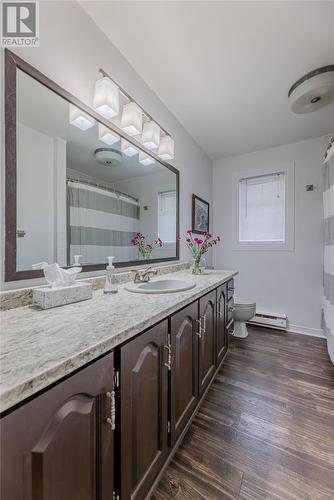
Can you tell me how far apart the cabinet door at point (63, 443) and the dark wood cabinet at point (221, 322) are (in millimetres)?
1167

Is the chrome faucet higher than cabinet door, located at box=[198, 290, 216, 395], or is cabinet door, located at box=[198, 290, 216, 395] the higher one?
the chrome faucet

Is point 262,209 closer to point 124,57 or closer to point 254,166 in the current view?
point 254,166

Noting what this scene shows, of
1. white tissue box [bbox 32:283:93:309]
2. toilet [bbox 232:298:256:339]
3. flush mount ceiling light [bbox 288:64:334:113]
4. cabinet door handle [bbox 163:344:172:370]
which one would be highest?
flush mount ceiling light [bbox 288:64:334:113]

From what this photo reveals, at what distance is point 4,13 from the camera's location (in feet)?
2.78

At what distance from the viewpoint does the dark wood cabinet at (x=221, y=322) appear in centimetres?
165

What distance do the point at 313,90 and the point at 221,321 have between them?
6.12ft

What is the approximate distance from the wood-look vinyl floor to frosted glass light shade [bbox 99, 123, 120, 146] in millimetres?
1792

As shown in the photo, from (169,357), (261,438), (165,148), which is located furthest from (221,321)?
(165,148)

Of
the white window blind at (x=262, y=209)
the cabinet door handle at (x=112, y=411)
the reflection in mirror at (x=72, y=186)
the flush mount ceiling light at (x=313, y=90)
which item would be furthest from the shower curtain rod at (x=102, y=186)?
the white window blind at (x=262, y=209)

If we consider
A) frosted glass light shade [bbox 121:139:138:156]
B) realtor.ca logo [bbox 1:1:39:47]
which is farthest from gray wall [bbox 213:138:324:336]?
realtor.ca logo [bbox 1:1:39:47]

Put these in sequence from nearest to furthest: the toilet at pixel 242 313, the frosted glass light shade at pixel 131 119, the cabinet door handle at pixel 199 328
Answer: the cabinet door handle at pixel 199 328, the frosted glass light shade at pixel 131 119, the toilet at pixel 242 313

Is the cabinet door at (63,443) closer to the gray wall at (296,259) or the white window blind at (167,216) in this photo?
the white window blind at (167,216)

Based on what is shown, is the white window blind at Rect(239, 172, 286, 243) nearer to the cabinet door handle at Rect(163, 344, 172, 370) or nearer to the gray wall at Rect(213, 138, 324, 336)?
the gray wall at Rect(213, 138, 324, 336)

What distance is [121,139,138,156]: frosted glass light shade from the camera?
1477mm
